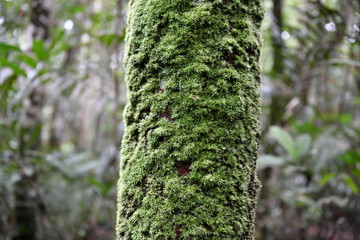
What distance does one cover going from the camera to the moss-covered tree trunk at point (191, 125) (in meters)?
0.96

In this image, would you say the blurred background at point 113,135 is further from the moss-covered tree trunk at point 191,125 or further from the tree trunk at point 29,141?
the moss-covered tree trunk at point 191,125

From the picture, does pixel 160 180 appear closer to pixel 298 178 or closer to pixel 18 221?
pixel 18 221

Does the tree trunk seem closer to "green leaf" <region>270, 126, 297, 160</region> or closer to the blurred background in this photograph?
the blurred background

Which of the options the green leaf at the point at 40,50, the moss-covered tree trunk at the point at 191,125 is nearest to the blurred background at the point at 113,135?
the green leaf at the point at 40,50

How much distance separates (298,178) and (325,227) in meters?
2.12

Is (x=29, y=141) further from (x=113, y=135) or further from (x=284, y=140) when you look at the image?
(x=284, y=140)

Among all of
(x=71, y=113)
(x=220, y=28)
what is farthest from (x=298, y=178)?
(x=220, y=28)

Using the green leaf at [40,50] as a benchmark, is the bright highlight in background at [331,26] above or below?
below

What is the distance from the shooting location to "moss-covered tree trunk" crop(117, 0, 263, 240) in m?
0.96

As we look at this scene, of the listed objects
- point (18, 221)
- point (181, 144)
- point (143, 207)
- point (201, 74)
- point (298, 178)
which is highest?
point (201, 74)

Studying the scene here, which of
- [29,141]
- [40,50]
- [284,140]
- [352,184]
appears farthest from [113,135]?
[352,184]

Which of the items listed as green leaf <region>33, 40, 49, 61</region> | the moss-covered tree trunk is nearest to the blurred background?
green leaf <region>33, 40, 49, 61</region>

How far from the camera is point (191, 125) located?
999 mm

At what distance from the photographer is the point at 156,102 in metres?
1.04
